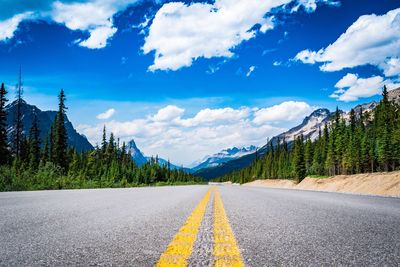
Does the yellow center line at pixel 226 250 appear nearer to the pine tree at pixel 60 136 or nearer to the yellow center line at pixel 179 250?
the yellow center line at pixel 179 250

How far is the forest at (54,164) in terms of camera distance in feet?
65.6

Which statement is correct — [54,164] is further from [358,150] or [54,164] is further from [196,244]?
[358,150]

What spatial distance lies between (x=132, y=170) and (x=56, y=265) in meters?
94.4

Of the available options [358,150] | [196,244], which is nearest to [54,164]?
[196,244]

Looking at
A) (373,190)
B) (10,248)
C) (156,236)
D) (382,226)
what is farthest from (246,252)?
(373,190)

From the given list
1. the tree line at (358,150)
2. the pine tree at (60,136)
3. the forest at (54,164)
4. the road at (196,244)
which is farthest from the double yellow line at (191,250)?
the tree line at (358,150)

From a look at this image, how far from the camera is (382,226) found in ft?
13.8

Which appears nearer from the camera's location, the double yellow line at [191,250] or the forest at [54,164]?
the double yellow line at [191,250]

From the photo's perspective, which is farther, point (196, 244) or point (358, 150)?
point (358, 150)

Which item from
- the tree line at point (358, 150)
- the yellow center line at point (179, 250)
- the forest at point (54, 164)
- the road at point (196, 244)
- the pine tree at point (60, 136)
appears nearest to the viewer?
the yellow center line at point (179, 250)

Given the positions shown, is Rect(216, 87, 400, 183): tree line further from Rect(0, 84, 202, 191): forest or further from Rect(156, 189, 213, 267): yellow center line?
Rect(156, 189, 213, 267): yellow center line

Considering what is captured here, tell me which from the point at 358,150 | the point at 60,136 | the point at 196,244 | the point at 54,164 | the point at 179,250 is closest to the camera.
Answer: the point at 179,250

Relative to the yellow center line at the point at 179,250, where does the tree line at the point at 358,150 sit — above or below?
above

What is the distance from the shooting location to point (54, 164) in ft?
140
